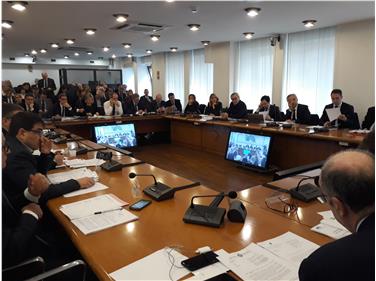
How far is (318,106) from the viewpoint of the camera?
7008 millimetres

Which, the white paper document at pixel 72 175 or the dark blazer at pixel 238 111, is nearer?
the white paper document at pixel 72 175

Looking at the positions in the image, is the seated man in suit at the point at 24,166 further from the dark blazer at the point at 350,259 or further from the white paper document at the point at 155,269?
the dark blazer at the point at 350,259

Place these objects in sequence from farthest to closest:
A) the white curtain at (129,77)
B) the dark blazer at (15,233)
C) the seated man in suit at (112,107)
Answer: the white curtain at (129,77) < the seated man in suit at (112,107) < the dark blazer at (15,233)

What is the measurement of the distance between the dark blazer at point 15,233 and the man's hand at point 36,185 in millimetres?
261

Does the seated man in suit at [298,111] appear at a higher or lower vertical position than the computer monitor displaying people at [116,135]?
higher

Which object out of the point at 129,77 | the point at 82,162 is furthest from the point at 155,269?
the point at 129,77

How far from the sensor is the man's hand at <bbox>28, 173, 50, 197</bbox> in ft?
6.39

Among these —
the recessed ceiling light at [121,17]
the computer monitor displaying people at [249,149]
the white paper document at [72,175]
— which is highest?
the recessed ceiling light at [121,17]

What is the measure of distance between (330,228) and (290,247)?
1.03 feet

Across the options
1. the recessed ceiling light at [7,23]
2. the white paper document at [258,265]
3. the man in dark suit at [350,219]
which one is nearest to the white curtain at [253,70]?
the recessed ceiling light at [7,23]

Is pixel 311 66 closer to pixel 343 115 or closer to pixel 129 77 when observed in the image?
pixel 343 115

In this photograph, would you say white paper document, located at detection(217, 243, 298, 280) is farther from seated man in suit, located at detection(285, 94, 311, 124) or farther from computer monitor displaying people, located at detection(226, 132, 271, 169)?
seated man in suit, located at detection(285, 94, 311, 124)

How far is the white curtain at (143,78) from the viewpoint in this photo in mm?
12959

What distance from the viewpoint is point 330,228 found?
1.60 meters
